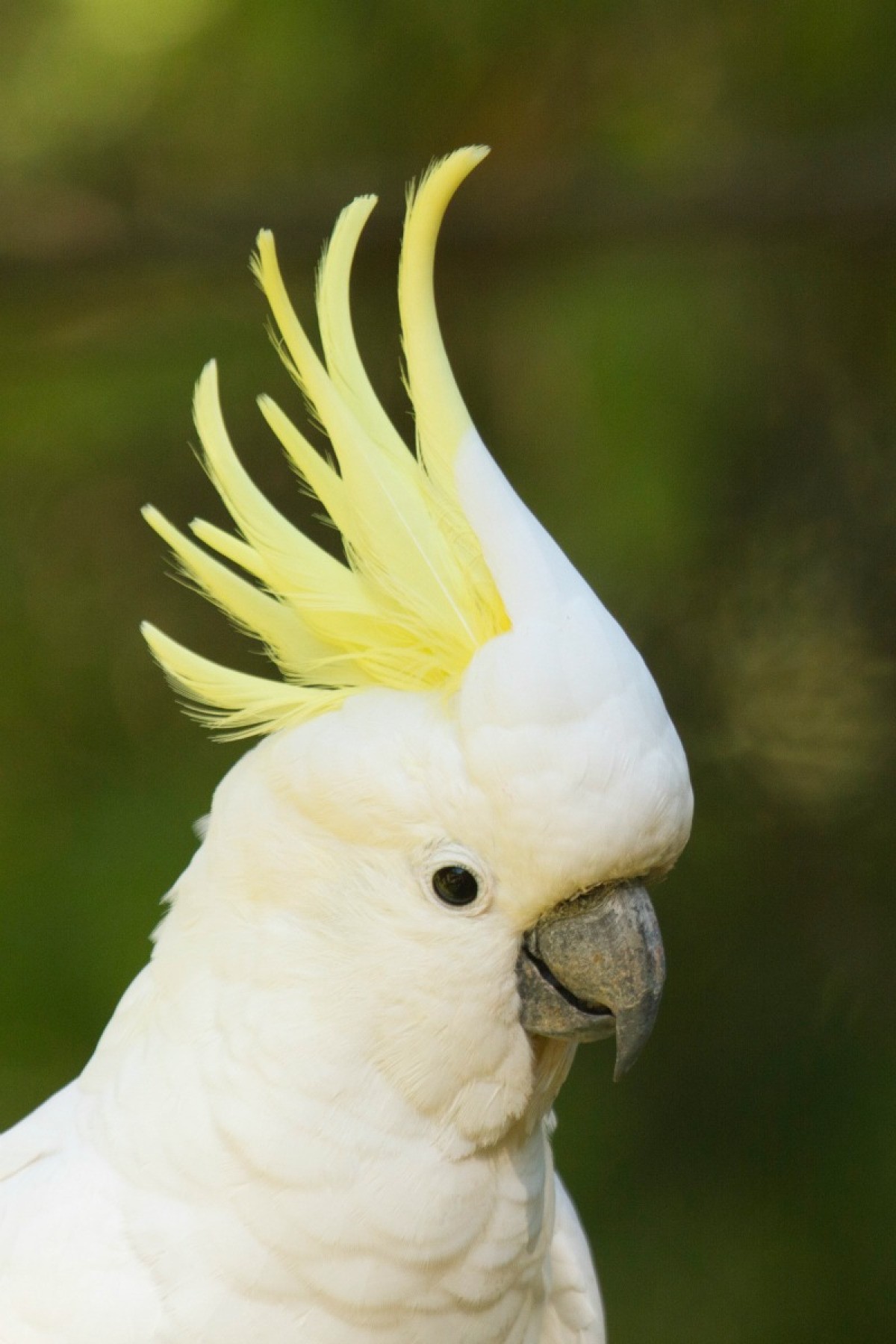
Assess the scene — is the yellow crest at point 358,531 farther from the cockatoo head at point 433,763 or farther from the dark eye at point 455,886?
the dark eye at point 455,886

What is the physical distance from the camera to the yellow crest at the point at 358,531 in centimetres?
112

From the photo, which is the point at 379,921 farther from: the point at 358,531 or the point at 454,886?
the point at 358,531

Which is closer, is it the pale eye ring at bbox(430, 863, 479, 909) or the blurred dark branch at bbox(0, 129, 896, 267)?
the pale eye ring at bbox(430, 863, 479, 909)

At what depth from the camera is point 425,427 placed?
1.14m

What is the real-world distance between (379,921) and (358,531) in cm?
32

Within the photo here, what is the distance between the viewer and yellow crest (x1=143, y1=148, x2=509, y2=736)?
1.12m

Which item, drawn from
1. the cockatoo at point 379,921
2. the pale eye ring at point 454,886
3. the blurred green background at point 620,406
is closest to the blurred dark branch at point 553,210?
the blurred green background at point 620,406

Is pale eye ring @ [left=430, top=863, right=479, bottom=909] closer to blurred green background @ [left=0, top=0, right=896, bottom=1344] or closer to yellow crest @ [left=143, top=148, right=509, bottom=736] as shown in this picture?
yellow crest @ [left=143, top=148, right=509, bottom=736]

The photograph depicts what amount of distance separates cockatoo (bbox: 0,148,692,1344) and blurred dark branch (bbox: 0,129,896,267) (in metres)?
1.34

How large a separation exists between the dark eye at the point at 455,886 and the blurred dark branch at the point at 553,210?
1678mm

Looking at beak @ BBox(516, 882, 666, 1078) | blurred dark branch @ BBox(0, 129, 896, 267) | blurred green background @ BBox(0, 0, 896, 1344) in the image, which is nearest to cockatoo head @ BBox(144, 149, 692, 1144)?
beak @ BBox(516, 882, 666, 1078)

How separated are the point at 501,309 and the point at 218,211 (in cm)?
54

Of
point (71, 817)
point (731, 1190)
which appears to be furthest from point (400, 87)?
point (731, 1190)

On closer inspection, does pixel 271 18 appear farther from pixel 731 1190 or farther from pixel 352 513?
pixel 731 1190
